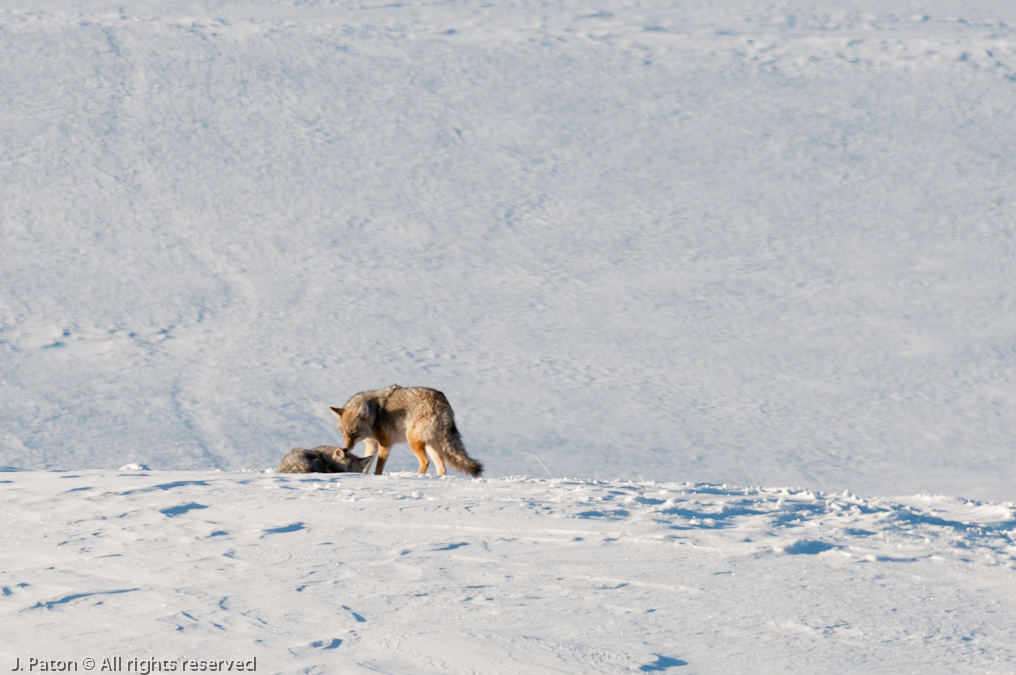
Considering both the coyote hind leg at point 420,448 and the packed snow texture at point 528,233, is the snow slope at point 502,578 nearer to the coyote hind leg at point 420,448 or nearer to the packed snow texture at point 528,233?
the coyote hind leg at point 420,448

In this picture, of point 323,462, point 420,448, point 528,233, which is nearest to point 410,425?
point 420,448

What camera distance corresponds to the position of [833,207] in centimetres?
1825

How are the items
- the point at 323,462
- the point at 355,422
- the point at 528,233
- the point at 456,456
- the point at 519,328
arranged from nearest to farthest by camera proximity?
1. the point at 456,456
2. the point at 355,422
3. the point at 323,462
4. the point at 519,328
5. the point at 528,233

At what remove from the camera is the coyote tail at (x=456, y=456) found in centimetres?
675

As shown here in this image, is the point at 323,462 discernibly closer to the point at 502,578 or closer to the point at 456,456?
the point at 456,456

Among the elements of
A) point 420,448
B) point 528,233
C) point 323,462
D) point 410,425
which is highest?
point 528,233

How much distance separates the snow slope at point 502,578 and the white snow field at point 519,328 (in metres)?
0.02

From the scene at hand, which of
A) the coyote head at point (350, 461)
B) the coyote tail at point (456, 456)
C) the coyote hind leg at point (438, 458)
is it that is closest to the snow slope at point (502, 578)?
the coyote tail at point (456, 456)

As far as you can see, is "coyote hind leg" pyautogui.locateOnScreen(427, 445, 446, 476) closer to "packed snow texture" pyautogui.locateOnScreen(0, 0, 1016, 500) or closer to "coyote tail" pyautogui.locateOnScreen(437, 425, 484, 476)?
"coyote tail" pyautogui.locateOnScreen(437, 425, 484, 476)

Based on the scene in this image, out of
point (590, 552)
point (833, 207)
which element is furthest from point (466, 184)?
point (590, 552)

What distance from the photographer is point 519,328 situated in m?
15.3

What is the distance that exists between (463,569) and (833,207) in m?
15.0

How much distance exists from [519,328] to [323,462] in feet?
27.2

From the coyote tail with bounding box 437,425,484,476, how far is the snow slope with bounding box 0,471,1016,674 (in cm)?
86
